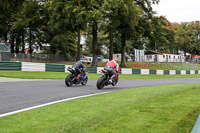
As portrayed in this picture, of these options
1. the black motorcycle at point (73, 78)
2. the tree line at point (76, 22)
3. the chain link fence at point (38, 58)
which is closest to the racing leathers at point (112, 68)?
the black motorcycle at point (73, 78)

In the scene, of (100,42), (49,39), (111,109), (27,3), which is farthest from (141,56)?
(111,109)

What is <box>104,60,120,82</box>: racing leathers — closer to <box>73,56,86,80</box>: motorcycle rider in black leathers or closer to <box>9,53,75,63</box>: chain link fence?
<box>73,56,86,80</box>: motorcycle rider in black leathers

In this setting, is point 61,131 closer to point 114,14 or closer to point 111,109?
point 111,109

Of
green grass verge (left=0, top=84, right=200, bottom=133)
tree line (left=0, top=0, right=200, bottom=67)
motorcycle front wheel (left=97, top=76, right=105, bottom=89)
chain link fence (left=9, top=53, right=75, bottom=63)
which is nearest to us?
green grass verge (left=0, top=84, right=200, bottom=133)

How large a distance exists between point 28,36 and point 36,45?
85.0 inches

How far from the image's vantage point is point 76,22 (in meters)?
32.0

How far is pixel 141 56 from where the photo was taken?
59.9m

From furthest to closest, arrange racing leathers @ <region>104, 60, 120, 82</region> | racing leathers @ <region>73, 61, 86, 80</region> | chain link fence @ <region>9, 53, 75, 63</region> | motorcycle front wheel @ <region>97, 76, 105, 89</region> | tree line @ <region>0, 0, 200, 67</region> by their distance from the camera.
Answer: chain link fence @ <region>9, 53, 75, 63</region> → tree line @ <region>0, 0, 200, 67</region> → racing leathers @ <region>73, 61, 86, 80</region> → racing leathers @ <region>104, 60, 120, 82</region> → motorcycle front wheel @ <region>97, 76, 105, 89</region>

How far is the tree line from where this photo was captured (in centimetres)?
3180

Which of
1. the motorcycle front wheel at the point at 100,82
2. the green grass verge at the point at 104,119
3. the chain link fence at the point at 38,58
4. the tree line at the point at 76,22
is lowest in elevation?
the green grass verge at the point at 104,119

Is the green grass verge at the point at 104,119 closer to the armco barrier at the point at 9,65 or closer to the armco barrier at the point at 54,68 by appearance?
the armco barrier at the point at 9,65

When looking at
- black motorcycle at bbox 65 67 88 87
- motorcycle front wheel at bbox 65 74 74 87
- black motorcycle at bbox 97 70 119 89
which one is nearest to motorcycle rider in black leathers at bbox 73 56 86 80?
black motorcycle at bbox 65 67 88 87

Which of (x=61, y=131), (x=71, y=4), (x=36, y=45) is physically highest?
(x=71, y=4)

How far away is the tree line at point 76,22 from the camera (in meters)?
31.8
